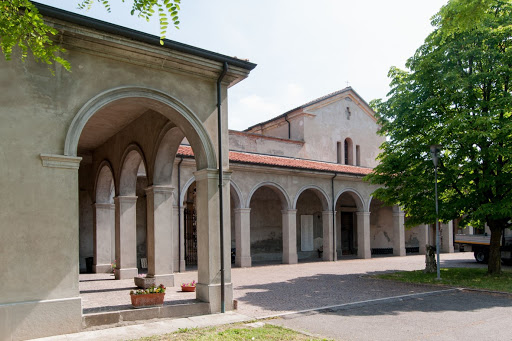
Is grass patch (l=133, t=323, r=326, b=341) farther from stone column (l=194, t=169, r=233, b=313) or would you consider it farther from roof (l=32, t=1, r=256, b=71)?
roof (l=32, t=1, r=256, b=71)

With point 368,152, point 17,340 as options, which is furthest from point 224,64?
point 368,152

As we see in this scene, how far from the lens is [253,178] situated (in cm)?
1897

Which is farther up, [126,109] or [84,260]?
[126,109]

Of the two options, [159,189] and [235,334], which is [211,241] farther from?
[159,189]

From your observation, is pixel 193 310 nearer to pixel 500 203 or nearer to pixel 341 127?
pixel 500 203

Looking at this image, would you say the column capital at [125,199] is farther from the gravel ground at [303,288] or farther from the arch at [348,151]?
the arch at [348,151]

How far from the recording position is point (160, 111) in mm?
8547

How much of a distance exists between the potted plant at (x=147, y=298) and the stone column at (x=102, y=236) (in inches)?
313

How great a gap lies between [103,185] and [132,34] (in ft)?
29.1

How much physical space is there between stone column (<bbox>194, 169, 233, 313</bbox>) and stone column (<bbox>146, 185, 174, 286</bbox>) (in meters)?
2.88

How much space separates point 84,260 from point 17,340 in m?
11.1

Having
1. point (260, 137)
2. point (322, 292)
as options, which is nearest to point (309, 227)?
point (260, 137)

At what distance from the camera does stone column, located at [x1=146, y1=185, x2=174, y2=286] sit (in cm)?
1129

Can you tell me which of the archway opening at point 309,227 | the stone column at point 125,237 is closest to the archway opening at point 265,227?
the archway opening at point 309,227
